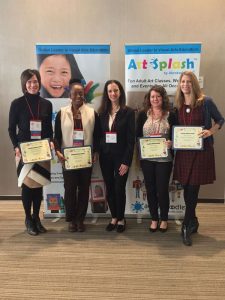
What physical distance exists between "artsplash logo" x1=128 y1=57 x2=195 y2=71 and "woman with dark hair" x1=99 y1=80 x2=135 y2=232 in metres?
0.45

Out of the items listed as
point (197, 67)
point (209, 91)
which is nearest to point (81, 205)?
point (197, 67)

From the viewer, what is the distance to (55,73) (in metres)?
3.53

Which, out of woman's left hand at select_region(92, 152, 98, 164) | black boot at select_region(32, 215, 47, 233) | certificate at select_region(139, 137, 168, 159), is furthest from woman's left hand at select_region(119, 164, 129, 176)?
black boot at select_region(32, 215, 47, 233)

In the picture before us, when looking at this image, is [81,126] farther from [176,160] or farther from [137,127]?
[176,160]

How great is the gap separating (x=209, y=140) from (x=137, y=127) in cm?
76

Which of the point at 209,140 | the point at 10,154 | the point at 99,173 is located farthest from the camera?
the point at 10,154

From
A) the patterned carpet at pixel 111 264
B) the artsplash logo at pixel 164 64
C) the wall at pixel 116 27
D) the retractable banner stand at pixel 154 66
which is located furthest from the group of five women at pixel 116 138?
the wall at pixel 116 27

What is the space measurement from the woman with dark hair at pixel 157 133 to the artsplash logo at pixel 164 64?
41 cm

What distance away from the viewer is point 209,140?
297 centimetres

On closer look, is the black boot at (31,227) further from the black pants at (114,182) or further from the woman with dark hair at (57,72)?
the woman with dark hair at (57,72)

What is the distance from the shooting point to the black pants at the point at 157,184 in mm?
3197

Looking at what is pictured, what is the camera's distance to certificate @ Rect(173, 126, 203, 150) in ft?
9.59

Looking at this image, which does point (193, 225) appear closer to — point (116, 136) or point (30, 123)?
point (116, 136)

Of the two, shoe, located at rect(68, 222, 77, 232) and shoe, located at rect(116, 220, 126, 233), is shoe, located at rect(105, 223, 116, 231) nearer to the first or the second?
shoe, located at rect(116, 220, 126, 233)
